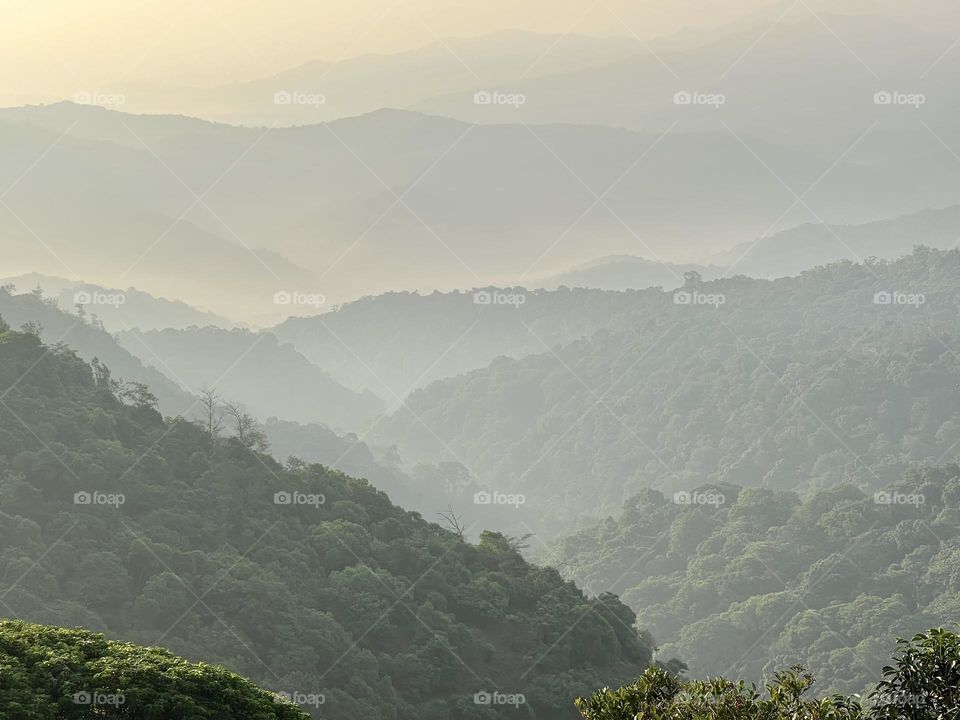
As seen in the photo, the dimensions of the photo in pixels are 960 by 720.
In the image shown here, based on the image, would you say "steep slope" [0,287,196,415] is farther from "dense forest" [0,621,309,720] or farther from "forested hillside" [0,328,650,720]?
"dense forest" [0,621,309,720]

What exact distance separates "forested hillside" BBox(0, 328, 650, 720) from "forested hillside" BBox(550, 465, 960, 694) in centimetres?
3871

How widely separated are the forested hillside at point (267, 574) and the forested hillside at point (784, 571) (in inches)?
1524

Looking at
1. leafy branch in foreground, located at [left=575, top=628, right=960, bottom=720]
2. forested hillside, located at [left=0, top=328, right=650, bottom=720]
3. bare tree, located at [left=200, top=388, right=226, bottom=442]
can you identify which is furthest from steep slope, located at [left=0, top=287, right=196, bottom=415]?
leafy branch in foreground, located at [left=575, top=628, right=960, bottom=720]

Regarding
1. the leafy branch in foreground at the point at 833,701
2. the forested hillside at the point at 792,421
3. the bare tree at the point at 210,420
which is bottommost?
the leafy branch in foreground at the point at 833,701

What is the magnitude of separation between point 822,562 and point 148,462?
241ft

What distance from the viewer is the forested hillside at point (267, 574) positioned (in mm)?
41344

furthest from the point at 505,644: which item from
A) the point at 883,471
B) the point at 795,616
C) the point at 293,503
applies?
the point at 883,471

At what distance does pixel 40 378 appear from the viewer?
5125 cm

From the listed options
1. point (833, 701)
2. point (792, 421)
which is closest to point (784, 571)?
point (792, 421)

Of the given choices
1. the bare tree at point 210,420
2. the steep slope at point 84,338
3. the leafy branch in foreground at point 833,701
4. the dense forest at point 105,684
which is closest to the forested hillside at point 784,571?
the bare tree at point 210,420

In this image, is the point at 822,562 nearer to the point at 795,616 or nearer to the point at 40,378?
the point at 795,616

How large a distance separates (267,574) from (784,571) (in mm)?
75716

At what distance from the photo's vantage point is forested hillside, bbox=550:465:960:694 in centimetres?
9188

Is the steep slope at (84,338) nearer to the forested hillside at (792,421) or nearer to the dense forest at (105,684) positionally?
the forested hillside at (792,421)
